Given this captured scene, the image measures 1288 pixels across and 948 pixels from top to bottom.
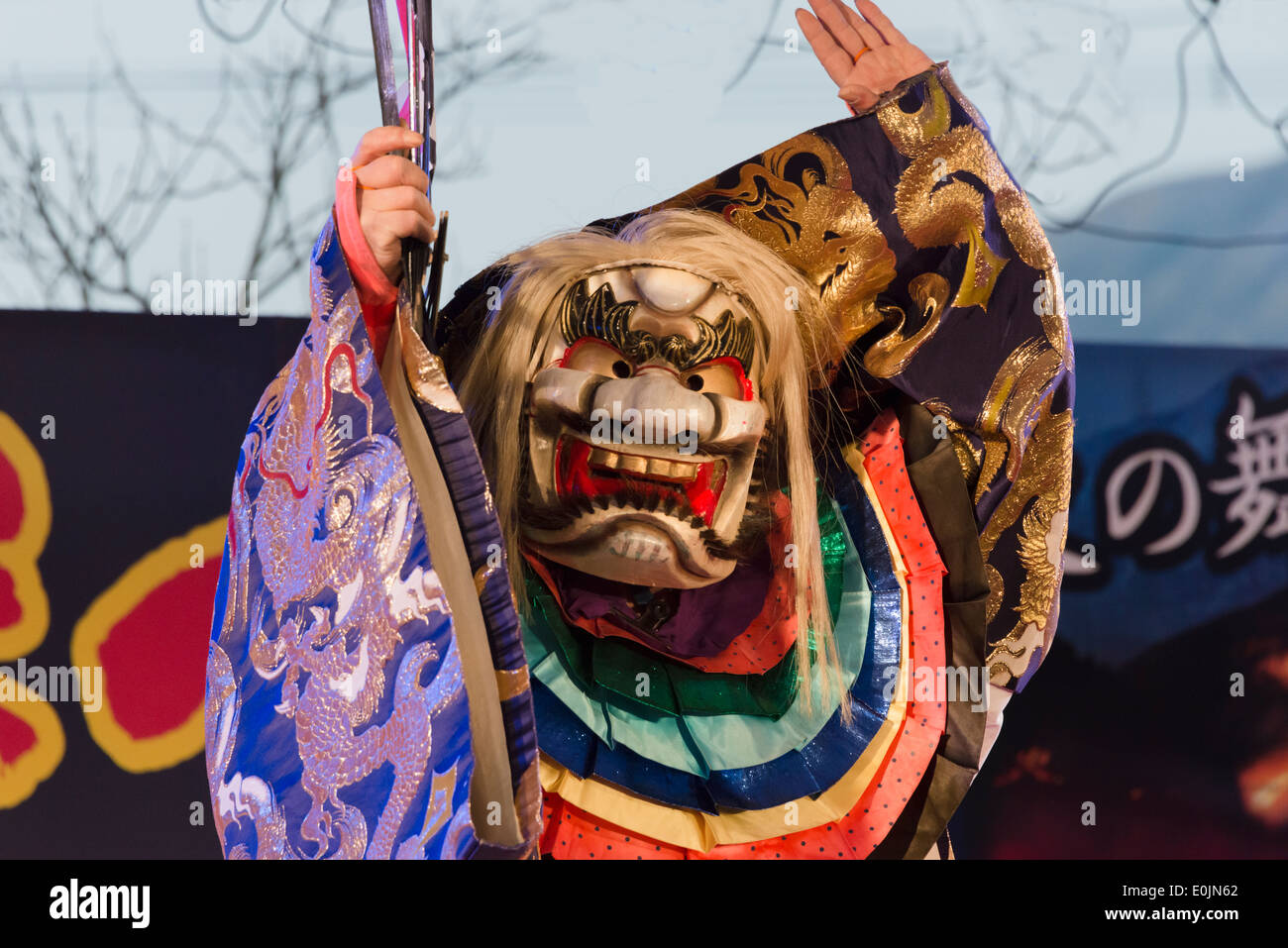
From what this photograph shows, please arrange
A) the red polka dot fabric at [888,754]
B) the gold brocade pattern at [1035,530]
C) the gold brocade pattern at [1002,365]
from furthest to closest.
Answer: the gold brocade pattern at [1035,530], the gold brocade pattern at [1002,365], the red polka dot fabric at [888,754]

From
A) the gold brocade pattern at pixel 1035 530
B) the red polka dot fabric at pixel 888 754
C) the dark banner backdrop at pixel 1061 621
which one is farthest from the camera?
the dark banner backdrop at pixel 1061 621

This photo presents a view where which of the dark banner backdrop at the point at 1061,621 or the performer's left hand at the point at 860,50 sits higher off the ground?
the performer's left hand at the point at 860,50

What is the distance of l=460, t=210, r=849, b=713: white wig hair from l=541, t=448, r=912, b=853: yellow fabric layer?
8 cm

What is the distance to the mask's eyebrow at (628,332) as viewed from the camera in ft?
4.87

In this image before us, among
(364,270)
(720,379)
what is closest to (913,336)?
(720,379)

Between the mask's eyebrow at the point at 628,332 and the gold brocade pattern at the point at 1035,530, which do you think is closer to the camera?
the mask's eyebrow at the point at 628,332

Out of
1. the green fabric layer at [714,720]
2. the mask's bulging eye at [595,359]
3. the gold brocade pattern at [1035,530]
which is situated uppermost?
the mask's bulging eye at [595,359]

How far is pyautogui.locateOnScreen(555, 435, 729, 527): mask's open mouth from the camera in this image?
1.44 meters

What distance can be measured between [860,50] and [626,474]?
72cm

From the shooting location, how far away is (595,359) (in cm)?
150

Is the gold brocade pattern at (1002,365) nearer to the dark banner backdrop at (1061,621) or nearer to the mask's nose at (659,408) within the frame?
the mask's nose at (659,408)

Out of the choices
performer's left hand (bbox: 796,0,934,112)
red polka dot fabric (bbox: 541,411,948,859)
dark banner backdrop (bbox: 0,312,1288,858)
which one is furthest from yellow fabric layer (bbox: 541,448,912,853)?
dark banner backdrop (bbox: 0,312,1288,858)

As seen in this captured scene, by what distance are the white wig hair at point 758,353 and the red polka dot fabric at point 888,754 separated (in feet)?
0.33

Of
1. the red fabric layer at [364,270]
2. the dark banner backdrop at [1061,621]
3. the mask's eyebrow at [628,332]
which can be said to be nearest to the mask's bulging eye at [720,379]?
the mask's eyebrow at [628,332]
